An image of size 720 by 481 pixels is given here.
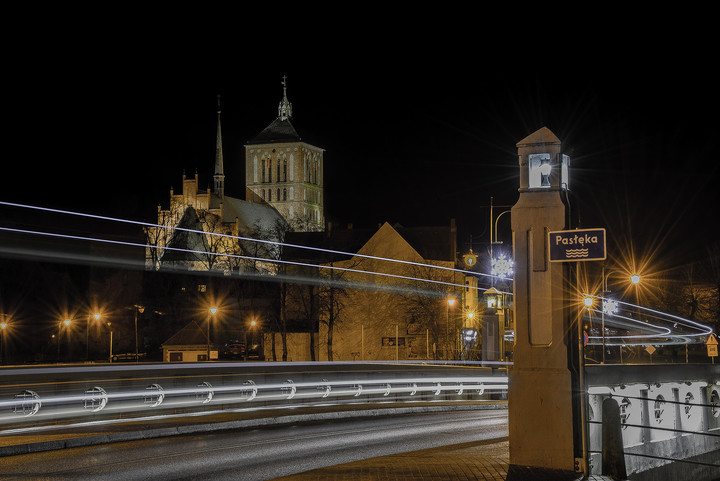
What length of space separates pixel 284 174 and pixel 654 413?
176m

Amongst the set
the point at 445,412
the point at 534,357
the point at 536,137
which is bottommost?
the point at 445,412

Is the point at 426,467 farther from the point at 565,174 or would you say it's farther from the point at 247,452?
the point at 565,174

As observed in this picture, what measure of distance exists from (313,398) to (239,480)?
14466 millimetres

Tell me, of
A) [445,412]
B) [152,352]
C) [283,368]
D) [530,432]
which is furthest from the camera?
[152,352]

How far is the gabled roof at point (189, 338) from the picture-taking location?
74500mm

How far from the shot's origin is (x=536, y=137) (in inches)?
523

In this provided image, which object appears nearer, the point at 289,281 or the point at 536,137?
the point at 536,137

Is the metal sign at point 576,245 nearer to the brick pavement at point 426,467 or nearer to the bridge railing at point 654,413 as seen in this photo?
the bridge railing at point 654,413

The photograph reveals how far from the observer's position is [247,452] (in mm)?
16203

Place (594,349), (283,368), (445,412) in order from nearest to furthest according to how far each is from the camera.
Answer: (445,412)
(283,368)
(594,349)

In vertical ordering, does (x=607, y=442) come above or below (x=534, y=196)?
below

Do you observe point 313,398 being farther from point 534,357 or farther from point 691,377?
point 534,357

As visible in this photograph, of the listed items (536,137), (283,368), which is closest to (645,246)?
(283,368)

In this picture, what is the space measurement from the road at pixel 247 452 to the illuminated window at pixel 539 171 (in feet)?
18.3
